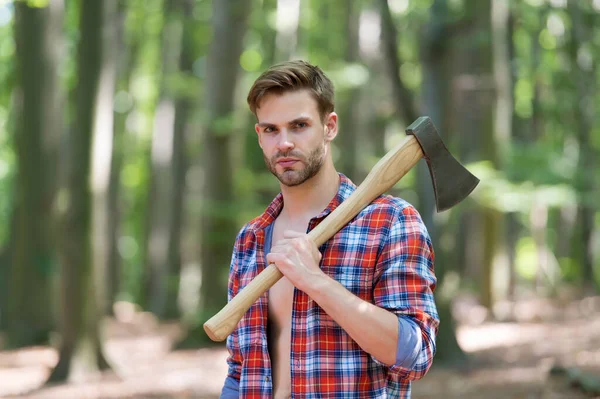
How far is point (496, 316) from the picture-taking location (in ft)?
59.4

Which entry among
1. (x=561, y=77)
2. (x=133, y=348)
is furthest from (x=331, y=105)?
(x=561, y=77)

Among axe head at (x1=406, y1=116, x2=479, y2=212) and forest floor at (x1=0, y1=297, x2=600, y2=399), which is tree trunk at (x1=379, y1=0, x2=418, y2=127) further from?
axe head at (x1=406, y1=116, x2=479, y2=212)

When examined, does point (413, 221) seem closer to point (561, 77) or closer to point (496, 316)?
point (496, 316)

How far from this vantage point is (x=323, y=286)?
268cm

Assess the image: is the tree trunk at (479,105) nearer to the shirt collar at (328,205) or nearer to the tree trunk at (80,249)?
the tree trunk at (80,249)

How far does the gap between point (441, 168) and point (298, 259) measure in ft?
2.67

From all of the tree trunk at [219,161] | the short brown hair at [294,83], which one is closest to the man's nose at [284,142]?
the short brown hair at [294,83]

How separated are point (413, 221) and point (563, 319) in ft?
55.5

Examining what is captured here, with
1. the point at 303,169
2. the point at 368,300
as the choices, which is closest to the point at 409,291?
the point at 368,300

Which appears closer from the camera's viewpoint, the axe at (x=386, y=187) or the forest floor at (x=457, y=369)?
the axe at (x=386, y=187)

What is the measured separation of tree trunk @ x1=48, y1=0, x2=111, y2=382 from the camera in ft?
37.0

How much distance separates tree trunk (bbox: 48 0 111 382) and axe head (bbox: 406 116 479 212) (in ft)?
28.8

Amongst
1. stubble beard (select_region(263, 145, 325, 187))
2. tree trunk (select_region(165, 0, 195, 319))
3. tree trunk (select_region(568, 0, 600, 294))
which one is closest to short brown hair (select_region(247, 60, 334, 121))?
stubble beard (select_region(263, 145, 325, 187))

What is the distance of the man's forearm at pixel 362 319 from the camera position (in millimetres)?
2627
